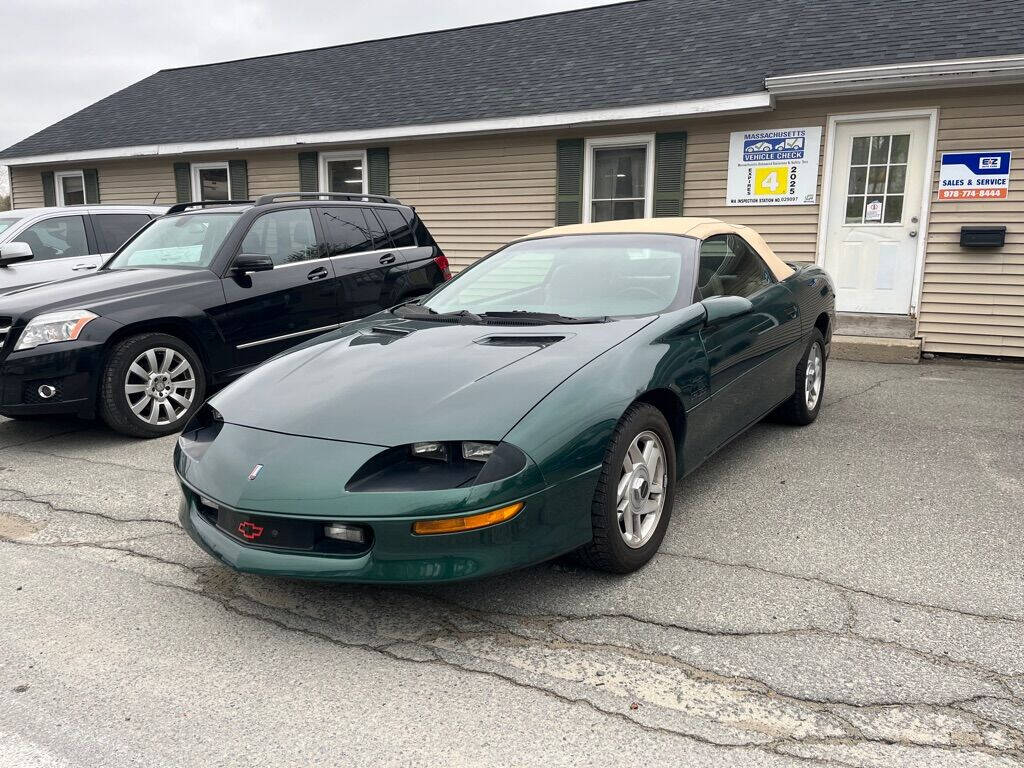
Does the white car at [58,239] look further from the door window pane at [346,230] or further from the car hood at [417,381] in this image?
the car hood at [417,381]

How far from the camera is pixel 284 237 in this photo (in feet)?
20.1

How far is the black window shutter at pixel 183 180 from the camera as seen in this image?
1305 centimetres

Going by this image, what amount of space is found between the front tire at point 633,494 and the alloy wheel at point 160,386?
3.53m

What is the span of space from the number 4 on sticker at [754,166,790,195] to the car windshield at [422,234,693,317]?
525 centimetres

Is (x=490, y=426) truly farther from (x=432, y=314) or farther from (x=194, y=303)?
(x=194, y=303)

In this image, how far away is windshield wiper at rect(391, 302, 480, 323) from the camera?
3732 mm

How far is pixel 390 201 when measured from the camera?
7.24 m

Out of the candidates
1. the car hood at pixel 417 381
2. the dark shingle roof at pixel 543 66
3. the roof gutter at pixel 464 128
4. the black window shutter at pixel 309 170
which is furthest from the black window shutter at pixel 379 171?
the car hood at pixel 417 381

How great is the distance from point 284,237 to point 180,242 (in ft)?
2.63

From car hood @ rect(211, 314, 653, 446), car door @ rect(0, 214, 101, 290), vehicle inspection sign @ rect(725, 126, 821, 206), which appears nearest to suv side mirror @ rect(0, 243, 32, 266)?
car door @ rect(0, 214, 101, 290)

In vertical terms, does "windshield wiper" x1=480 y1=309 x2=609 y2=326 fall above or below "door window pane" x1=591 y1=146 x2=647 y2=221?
below

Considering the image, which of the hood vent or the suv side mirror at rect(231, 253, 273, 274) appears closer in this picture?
the hood vent

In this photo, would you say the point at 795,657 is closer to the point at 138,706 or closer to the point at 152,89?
the point at 138,706

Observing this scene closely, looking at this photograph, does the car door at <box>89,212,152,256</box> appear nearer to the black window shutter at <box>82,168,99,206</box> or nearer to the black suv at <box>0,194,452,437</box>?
the black suv at <box>0,194,452,437</box>
